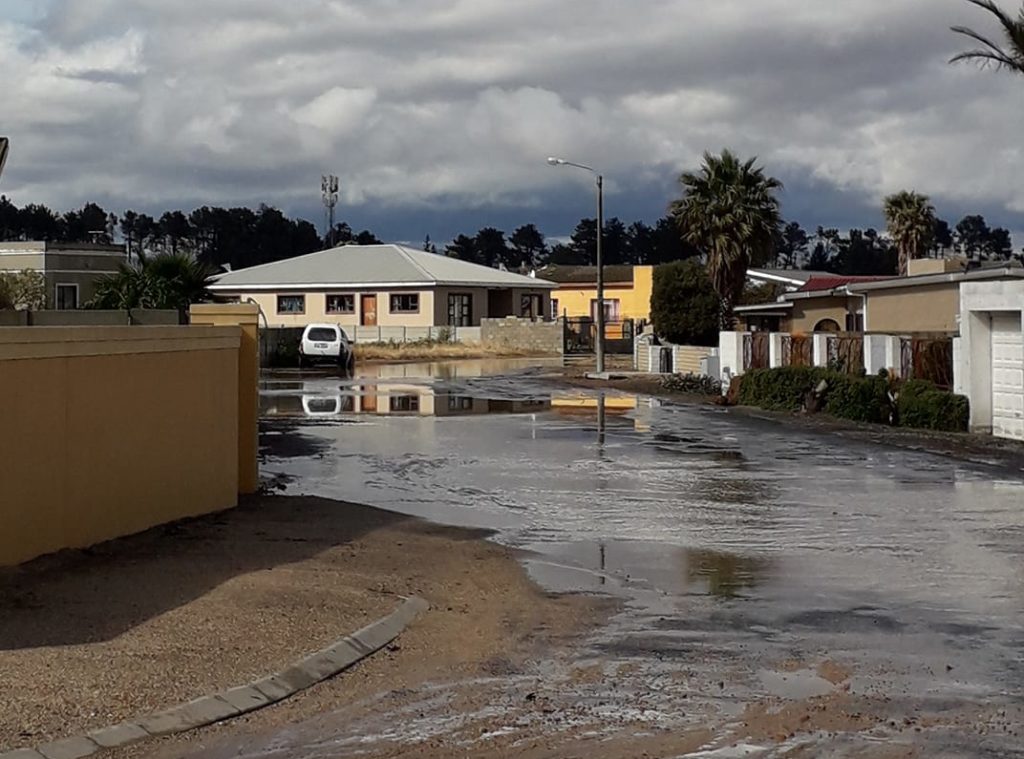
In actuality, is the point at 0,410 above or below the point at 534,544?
above

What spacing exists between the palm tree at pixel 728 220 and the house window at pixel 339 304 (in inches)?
1248

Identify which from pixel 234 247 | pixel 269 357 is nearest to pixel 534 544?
pixel 269 357

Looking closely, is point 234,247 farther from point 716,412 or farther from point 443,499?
point 443,499

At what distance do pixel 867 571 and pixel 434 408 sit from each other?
23.6 meters

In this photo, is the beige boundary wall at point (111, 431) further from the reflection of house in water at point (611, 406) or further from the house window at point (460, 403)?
the house window at point (460, 403)

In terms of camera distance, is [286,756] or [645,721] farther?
[645,721]

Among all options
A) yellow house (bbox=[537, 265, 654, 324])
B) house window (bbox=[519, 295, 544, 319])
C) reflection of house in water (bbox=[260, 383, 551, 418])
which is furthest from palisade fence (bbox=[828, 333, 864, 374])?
yellow house (bbox=[537, 265, 654, 324])

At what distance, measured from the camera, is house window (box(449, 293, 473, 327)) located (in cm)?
8219

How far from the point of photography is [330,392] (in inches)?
1692

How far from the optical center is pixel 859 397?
31266 millimetres

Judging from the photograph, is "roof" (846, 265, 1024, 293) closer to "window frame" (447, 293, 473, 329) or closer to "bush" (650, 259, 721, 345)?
"bush" (650, 259, 721, 345)

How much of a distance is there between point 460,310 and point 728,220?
3218 cm

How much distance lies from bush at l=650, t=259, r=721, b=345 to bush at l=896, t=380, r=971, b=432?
27.9 meters

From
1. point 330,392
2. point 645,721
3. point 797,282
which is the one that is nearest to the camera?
point 645,721
